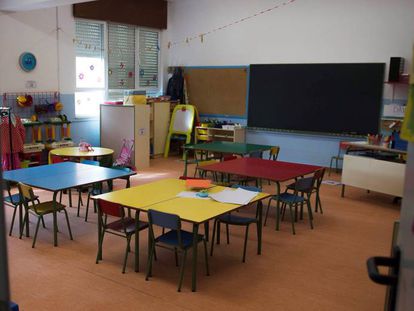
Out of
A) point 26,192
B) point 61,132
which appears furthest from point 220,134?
point 26,192

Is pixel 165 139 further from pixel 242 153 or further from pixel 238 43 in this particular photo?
pixel 242 153

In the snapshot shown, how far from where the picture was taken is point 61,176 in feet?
17.4

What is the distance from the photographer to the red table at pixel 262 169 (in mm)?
5543

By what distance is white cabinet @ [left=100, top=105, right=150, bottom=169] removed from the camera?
29.3 feet

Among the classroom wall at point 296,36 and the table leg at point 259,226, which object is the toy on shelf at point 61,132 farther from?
the table leg at point 259,226

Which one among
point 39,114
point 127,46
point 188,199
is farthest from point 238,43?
point 188,199

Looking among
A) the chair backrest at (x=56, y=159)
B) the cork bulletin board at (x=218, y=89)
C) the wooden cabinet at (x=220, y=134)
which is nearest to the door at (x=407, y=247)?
the chair backrest at (x=56, y=159)

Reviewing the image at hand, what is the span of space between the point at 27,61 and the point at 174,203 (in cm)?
529

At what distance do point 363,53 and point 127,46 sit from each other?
510cm

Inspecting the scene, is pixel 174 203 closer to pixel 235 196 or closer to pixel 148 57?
pixel 235 196

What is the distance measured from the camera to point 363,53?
28.4ft

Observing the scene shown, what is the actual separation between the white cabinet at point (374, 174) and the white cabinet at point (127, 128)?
401 cm

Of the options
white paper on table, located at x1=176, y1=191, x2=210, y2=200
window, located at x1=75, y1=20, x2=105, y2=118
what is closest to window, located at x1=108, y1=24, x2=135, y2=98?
window, located at x1=75, y1=20, x2=105, y2=118

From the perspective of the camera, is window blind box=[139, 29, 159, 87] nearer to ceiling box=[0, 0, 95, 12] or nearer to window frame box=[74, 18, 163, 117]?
window frame box=[74, 18, 163, 117]
